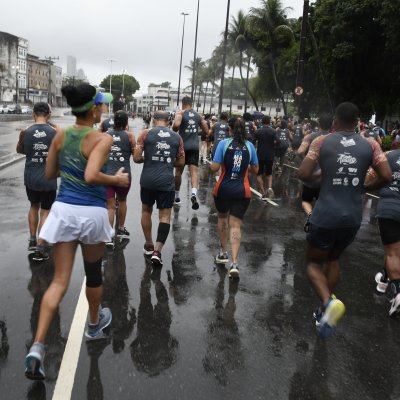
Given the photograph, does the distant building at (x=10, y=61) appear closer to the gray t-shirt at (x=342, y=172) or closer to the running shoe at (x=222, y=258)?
the running shoe at (x=222, y=258)

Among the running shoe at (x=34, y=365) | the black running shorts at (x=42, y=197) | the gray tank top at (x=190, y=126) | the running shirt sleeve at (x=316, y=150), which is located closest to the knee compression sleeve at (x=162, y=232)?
the black running shorts at (x=42, y=197)

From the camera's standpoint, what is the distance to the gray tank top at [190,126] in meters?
9.81

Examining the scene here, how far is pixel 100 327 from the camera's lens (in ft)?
12.8

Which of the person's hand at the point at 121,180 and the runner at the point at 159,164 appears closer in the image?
the person's hand at the point at 121,180

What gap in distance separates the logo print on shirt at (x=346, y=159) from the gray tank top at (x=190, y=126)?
603cm

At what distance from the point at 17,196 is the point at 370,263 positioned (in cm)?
701

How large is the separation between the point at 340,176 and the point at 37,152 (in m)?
3.70

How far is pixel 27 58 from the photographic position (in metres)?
103

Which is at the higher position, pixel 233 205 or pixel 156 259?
pixel 233 205

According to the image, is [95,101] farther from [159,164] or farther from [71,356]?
[159,164]

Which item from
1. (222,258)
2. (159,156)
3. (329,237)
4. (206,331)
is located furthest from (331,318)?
(159,156)

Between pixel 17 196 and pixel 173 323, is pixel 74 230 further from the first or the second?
pixel 17 196

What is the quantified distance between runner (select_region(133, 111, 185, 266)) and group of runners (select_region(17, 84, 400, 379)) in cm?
1

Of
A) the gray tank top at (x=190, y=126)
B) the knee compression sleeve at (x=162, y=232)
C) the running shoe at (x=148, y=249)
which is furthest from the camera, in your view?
the gray tank top at (x=190, y=126)
